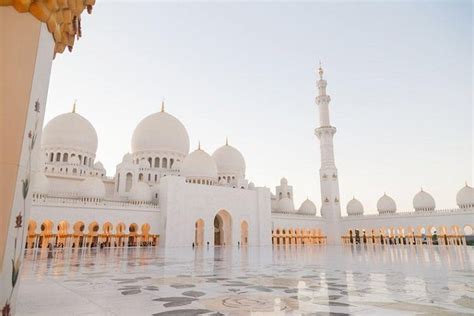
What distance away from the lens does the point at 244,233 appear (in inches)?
1022

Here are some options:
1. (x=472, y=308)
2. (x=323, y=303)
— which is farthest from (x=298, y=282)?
(x=472, y=308)

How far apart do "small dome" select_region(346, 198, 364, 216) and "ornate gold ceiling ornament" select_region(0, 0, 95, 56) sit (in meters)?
32.2

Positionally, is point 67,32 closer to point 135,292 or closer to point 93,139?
point 135,292

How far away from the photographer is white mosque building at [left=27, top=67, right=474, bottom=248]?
1988 centimetres

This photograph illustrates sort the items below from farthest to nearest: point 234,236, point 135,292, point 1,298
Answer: point 234,236, point 135,292, point 1,298

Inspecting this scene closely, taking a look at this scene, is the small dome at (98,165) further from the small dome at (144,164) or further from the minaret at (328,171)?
the minaret at (328,171)

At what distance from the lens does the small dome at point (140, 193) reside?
2264cm

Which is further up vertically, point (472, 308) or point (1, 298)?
point (1, 298)

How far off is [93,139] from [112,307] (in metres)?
26.5

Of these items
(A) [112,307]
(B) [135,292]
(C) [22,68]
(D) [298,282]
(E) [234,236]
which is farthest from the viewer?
(E) [234,236]

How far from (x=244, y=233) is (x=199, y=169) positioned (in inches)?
251

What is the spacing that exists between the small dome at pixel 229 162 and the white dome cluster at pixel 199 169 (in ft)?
16.7

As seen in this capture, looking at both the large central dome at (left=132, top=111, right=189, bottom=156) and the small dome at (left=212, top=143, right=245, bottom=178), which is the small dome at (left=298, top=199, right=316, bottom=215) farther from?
the large central dome at (left=132, top=111, right=189, bottom=156)

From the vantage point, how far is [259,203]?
26.6m
